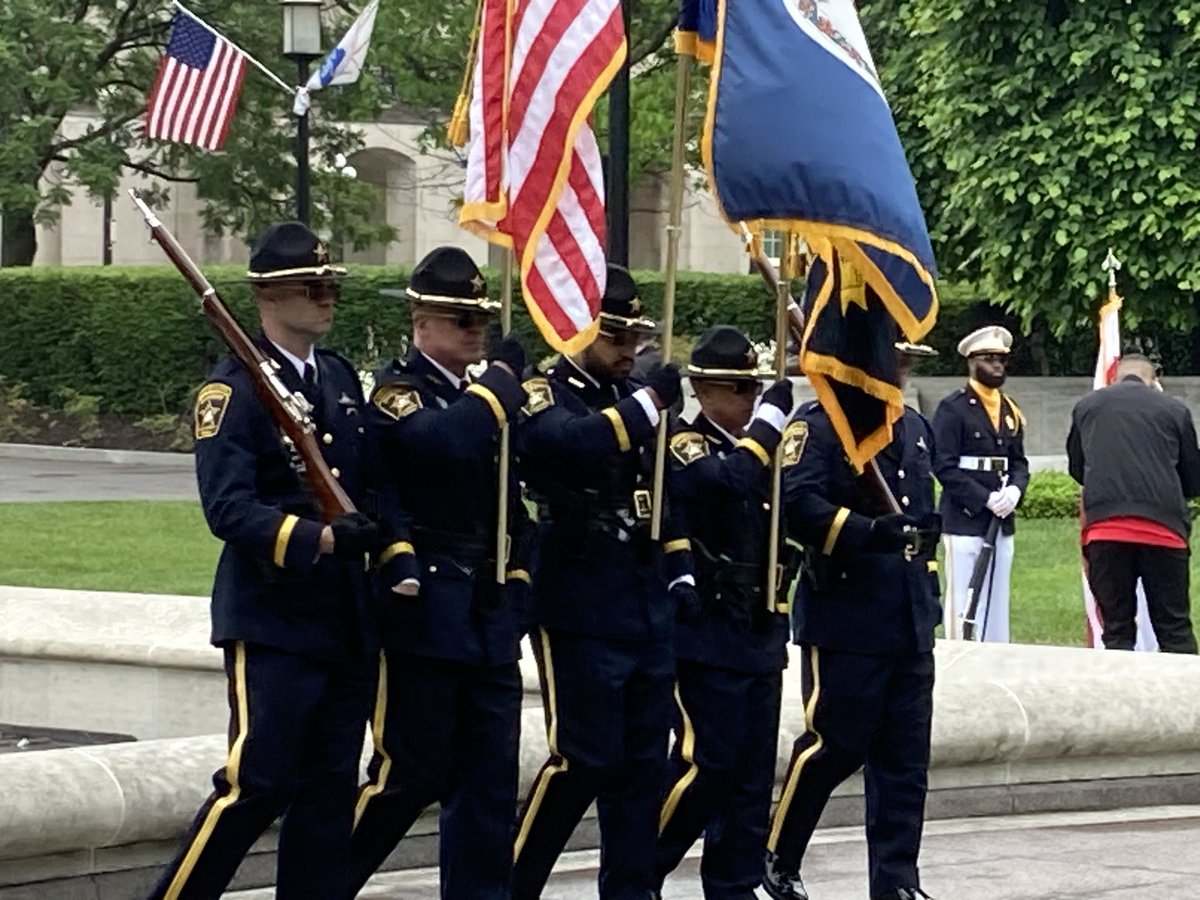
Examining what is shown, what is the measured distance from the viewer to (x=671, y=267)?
747 cm

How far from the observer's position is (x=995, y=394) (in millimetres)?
13617

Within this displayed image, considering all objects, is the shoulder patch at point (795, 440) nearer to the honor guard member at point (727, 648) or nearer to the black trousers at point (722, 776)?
the honor guard member at point (727, 648)

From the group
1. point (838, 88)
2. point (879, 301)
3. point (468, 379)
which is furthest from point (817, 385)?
point (468, 379)

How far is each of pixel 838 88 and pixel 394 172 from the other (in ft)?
145

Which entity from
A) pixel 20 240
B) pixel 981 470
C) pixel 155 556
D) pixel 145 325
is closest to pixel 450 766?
pixel 981 470

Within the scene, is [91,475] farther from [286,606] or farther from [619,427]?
[286,606]

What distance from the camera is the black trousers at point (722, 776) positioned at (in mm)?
7703

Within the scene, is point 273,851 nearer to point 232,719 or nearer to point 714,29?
point 232,719

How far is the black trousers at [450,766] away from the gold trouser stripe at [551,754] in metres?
0.29

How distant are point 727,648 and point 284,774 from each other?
5.49 ft

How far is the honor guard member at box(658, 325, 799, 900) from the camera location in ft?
25.2

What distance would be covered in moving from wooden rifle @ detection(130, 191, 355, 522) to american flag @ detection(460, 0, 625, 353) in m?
1.12

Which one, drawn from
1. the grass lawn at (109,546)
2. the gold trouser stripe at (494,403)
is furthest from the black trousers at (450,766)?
the grass lawn at (109,546)

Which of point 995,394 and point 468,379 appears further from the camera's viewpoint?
point 995,394
